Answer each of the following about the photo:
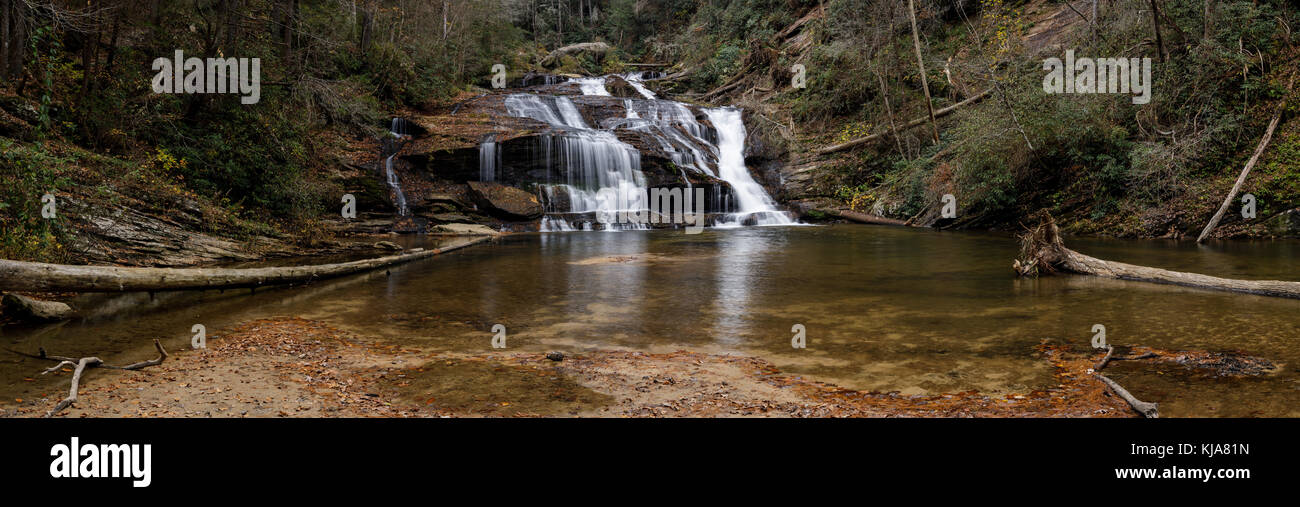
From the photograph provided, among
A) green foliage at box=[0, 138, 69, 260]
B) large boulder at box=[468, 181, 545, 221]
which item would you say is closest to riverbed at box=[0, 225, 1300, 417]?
green foliage at box=[0, 138, 69, 260]

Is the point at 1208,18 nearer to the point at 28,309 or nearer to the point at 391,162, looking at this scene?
the point at 28,309

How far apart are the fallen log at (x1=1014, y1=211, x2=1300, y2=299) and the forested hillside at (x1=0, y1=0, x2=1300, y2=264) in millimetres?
7377

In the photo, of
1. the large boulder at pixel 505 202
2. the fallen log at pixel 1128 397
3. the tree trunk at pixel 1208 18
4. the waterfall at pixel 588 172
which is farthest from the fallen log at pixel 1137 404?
the large boulder at pixel 505 202

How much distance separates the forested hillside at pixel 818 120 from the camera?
1084 centimetres

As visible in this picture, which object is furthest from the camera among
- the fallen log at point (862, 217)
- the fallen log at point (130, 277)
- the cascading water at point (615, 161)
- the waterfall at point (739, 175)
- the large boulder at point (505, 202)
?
the waterfall at point (739, 175)

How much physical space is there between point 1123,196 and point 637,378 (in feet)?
56.9

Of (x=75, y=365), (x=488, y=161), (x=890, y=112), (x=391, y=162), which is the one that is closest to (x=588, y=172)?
(x=488, y=161)

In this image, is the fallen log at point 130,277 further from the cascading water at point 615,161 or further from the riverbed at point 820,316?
the cascading water at point 615,161

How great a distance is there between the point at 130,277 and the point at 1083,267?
42.3 ft

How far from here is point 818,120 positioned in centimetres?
2936

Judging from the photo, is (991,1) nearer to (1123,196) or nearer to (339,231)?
(1123,196)

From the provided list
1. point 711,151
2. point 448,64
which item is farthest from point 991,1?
point 448,64

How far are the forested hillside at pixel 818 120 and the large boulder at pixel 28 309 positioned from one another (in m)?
1.00

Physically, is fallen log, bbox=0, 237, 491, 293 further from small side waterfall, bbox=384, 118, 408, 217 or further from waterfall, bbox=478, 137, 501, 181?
waterfall, bbox=478, 137, 501, 181
